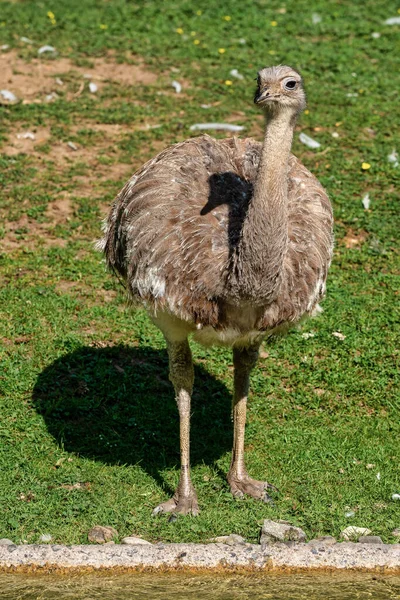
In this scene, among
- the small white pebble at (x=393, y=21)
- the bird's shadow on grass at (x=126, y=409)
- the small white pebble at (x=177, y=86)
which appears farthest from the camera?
the small white pebble at (x=393, y=21)

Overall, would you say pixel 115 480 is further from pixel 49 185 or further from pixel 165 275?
pixel 49 185

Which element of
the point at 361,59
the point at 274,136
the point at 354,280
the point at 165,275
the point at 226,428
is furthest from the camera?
the point at 361,59

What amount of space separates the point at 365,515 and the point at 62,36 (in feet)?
A: 27.8

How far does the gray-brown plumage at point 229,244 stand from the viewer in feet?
17.2

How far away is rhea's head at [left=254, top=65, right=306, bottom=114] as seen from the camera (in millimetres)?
5156

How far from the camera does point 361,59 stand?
12.6 meters

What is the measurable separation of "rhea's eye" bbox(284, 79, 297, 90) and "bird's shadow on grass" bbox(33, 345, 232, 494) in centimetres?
258

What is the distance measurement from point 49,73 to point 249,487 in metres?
6.92

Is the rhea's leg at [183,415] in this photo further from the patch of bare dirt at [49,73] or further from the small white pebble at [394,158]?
the patch of bare dirt at [49,73]

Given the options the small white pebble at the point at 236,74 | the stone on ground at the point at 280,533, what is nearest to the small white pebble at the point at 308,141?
the small white pebble at the point at 236,74

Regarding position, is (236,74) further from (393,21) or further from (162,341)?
(162,341)

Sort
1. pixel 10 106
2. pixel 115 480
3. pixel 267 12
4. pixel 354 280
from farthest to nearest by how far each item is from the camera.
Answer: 1. pixel 267 12
2. pixel 10 106
3. pixel 354 280
4. pixel 115 480

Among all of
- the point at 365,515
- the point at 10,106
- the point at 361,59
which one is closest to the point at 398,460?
the point at 365,515

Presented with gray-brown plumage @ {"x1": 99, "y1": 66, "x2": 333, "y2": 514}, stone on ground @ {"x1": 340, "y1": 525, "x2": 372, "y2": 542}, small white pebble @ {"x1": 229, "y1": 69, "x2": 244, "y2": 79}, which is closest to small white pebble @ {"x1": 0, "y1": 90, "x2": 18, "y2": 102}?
small white pebble @ {"x1": 229, "y1": 69, "x2": 244, "y2": 79}
